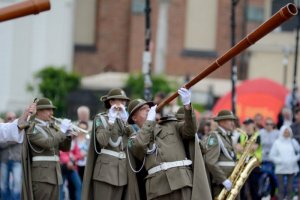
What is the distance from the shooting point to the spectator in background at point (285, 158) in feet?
74.7

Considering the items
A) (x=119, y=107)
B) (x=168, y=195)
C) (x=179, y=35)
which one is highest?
A: (x=179, y=35)

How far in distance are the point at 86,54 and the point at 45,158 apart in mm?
33852

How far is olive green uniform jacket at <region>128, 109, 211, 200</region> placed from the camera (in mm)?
14430

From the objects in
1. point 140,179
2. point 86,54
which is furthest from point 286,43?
point 140,179

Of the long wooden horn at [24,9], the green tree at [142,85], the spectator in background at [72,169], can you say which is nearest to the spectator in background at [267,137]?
the spectator in background at [72,169]

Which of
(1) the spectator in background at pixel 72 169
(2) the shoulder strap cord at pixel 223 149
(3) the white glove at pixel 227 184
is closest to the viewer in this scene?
(3) the white glove at pixel 227 184

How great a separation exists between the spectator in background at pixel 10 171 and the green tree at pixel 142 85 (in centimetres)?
1826

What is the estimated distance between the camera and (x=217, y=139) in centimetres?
1792

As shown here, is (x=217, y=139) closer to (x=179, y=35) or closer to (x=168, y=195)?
(x=168, y=195)

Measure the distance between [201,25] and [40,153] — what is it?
33913 millimetres

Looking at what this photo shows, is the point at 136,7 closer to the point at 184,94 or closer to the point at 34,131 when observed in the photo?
the point at 34,131

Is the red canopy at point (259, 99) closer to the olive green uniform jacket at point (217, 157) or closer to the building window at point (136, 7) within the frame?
the olive green uniform jacket at point (217, 157)

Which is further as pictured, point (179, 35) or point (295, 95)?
point (179, 35)

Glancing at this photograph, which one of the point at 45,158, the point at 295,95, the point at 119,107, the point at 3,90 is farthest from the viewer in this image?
the point at 3,90
